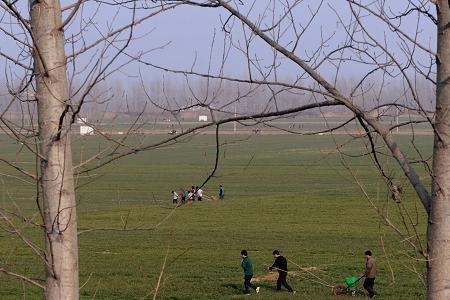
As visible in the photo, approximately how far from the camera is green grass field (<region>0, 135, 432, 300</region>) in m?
15.2

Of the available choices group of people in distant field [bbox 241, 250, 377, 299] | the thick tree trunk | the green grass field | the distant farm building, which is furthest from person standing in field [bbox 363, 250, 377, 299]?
the thick tree trunk

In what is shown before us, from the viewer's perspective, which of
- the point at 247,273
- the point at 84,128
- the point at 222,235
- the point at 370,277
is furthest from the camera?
the point at 222,235

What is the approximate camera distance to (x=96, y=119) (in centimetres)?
504

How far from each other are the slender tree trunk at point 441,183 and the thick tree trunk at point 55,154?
1.86 metres

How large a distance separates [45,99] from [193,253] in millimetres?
26525

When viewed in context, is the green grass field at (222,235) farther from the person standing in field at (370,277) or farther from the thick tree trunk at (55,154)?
the person standing in field at (370,277)

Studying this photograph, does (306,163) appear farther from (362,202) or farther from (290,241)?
(290,241)

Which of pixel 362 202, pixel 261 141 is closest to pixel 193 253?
pixel 362 202

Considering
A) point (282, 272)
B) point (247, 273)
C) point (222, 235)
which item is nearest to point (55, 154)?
point (282, 272)

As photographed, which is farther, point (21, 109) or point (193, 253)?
point (193, 253)

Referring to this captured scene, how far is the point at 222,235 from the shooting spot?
120ft

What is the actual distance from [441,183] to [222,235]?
32.1m

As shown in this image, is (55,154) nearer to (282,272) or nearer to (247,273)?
(282,272)

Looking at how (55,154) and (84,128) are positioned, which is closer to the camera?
(55,154)
